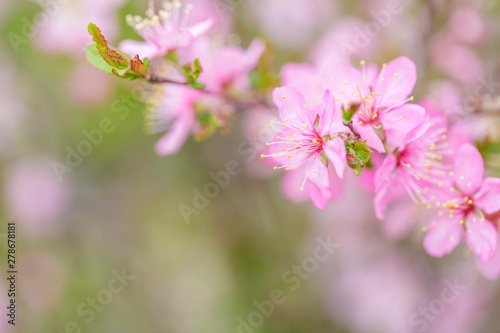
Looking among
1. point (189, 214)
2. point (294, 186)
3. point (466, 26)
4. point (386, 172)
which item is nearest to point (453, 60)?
point (466, 26)

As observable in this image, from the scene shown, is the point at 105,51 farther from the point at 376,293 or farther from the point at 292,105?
the point at 376,293

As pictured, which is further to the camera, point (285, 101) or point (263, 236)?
point (263, 236)

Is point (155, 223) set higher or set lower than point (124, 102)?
lower

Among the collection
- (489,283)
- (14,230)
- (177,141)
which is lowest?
(489,283)

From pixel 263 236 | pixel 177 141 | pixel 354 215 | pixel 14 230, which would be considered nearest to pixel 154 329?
pixel 263 236

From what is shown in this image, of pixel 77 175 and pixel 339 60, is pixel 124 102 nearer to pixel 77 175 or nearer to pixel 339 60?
pixel 77 175

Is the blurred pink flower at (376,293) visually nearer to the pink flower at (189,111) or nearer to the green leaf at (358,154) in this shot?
the pink flower at (189,111)
